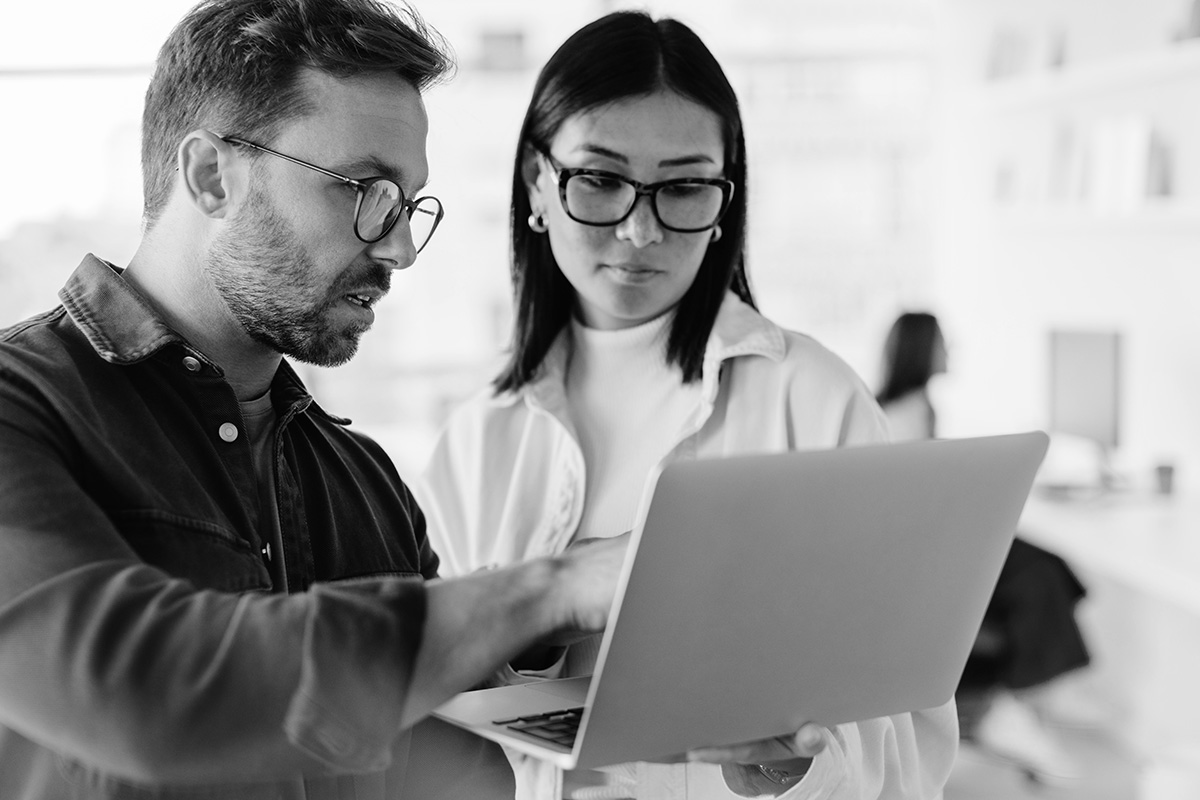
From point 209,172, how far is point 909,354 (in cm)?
318

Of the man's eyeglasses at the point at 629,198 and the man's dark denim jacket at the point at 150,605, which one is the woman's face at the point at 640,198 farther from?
the man's dark denim jacket at the point at 150,605

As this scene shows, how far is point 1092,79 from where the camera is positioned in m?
4.37

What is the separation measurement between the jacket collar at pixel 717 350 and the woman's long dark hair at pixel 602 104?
0.05 ft

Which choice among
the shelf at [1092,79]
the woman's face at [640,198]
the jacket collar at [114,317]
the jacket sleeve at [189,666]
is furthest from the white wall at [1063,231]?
the jacket sleeve at [189,666]

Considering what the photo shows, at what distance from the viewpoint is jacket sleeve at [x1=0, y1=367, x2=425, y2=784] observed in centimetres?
87

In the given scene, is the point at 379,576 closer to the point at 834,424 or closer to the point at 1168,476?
the point at 834,424

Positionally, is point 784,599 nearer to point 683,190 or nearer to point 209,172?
point 209,172

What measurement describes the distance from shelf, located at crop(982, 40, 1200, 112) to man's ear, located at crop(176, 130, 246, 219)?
3367 mm

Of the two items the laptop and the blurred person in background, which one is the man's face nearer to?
the laptop

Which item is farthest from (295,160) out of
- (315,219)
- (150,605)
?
(150,605)

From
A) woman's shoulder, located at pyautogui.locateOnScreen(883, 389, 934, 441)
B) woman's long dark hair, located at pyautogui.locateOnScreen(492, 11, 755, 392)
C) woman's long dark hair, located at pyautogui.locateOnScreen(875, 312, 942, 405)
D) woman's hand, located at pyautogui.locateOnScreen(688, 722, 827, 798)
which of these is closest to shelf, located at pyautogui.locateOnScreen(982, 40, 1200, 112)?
woman's long dark hair, located at pyautogui.locateOnScreen(875, 312, 942, 405)

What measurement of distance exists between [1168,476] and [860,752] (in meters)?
2.99

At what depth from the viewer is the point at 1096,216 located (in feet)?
14.4

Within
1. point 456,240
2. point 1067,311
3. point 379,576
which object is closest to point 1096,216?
point 1067,311
